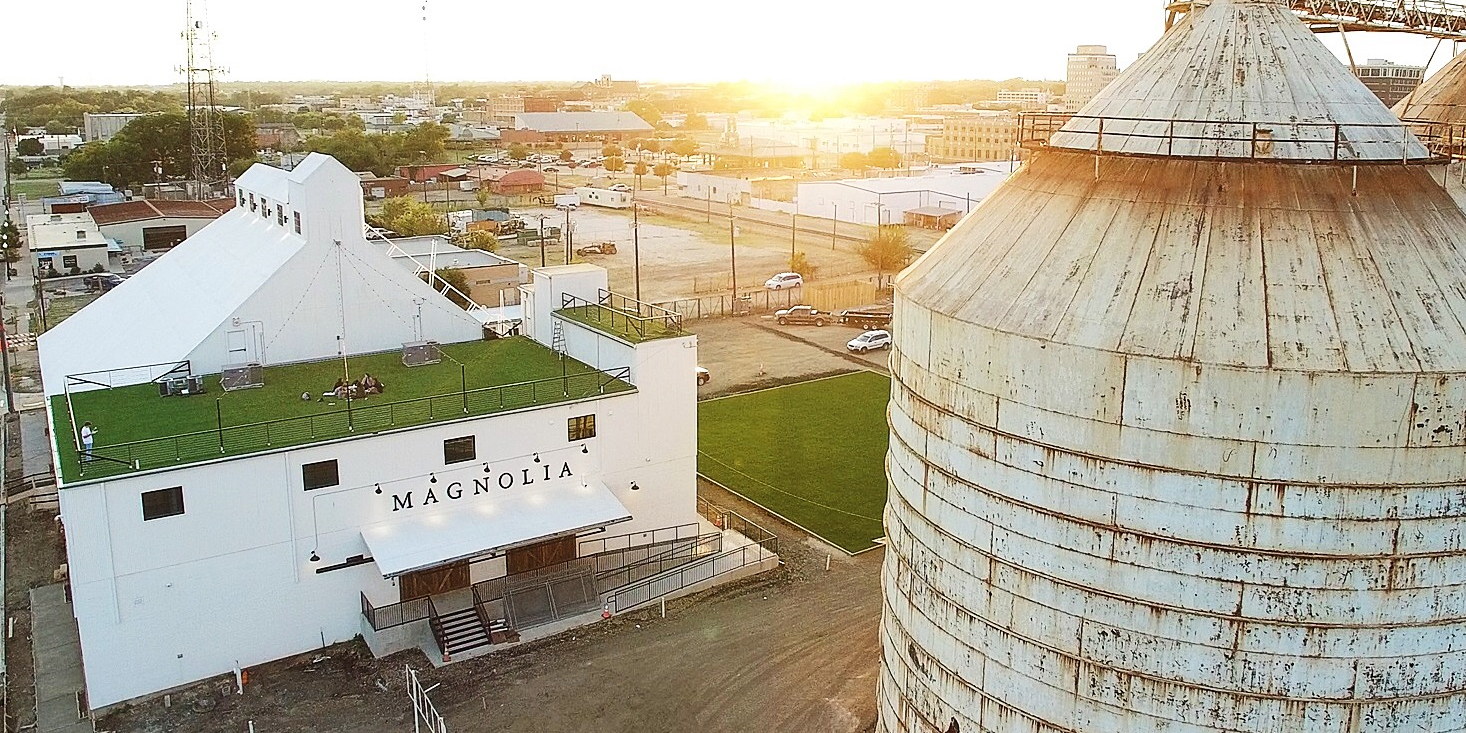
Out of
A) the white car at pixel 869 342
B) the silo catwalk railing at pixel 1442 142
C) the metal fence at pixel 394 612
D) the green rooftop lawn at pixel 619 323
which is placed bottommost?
the metal fence at pixel 394 612

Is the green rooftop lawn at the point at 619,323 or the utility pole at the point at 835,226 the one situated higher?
the green rooftop lawn at the point at 619,323

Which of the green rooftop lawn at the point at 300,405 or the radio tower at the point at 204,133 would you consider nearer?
the green rooftop lawn at the point at 300,405

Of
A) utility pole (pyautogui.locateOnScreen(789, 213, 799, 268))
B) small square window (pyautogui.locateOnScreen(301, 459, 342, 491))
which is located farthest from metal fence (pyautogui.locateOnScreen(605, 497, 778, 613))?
utility pole (pyautogui.locateOnScreen(789, 213, 799, 268))

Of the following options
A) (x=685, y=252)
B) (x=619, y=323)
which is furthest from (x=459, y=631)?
(x=685, y=252)

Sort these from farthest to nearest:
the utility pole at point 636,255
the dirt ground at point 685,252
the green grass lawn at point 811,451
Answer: the dirt ground at point 685,252 → the utility pole at point 636,255 → the green grass lawn at point 811,451

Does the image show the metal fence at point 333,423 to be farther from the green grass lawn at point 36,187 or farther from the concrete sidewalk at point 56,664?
the green grass lawn at point 36,187

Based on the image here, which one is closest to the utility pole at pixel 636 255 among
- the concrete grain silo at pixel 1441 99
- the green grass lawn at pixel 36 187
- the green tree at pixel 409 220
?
the green tree at pixel 409 220
